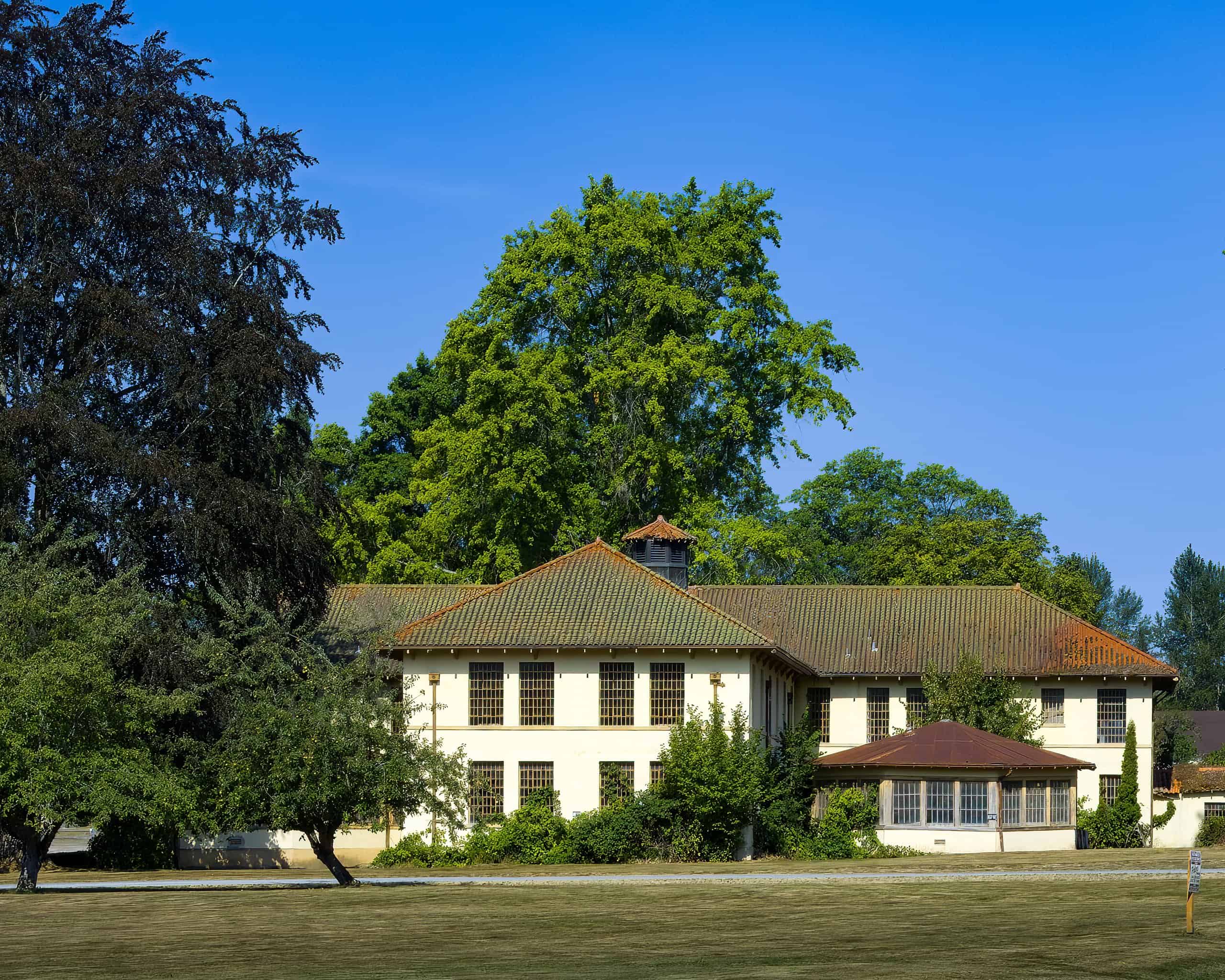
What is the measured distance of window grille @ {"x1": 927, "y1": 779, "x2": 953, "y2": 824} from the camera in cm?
4900

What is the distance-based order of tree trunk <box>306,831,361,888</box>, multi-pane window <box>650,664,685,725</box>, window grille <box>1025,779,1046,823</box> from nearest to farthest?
tree trunk <box>306,831,361,888</box> < multi-pane window <box>650,664,685,725</box> < window grille <box>1025,779,1046,823</box>

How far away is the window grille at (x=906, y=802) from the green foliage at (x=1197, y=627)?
247 feet

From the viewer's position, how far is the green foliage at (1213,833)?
5328cm

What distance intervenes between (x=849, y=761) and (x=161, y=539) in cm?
1979

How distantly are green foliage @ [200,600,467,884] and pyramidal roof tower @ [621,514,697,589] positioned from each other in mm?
16171

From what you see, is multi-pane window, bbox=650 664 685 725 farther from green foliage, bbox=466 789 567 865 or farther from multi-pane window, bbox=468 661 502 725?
multi-pane window, bbox=468 661 502 725

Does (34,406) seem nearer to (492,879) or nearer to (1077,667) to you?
(492,879)

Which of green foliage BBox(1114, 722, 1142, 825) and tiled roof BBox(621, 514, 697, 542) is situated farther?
tiled roof BBox(621, 514, 697, 542)

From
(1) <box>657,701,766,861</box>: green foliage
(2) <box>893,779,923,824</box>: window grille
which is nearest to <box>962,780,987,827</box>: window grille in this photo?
(2) <box>893,779,923,824</box>: window grille

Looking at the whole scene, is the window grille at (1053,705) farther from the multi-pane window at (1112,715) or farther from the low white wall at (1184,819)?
the low white wall at (1184,819)

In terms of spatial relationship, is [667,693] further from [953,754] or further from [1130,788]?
[1130,788]

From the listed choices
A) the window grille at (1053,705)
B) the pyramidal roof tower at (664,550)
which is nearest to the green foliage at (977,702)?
the window grille at (1053,705)

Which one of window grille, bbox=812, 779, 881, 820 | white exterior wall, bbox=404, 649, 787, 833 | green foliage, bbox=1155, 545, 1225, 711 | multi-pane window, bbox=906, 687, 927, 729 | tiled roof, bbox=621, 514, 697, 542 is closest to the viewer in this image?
white exterior wall, bbox=404, 649, 787, 833

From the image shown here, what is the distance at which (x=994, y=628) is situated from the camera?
184 ft
